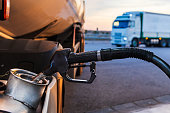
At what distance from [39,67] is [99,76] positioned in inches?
174

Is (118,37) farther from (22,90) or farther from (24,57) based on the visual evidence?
(22,90)

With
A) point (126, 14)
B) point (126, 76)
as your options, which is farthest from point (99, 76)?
point (126, 14)

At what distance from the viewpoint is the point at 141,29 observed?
2228cm

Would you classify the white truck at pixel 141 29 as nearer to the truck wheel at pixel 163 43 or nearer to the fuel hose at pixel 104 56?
the truck wheel at pixel 163 43

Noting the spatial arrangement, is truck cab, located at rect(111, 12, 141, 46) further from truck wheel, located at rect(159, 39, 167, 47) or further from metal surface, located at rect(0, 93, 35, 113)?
metal surface, located at rect(0, 93, 35, 113)

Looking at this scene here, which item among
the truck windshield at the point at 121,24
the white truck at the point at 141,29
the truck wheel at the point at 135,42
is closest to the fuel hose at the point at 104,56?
the white truck at the point at 141,29

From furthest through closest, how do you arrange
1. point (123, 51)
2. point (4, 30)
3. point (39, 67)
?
point (4, 30) → point (39, 67) → point (123, 51)

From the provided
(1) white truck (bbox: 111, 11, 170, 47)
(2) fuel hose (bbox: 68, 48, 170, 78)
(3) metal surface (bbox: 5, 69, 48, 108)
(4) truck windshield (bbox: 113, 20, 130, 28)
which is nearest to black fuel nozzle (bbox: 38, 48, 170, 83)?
(2) fuel hose (bbox: 68, 48, 170, 78)

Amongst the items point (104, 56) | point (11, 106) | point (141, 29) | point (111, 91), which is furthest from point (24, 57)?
point (141, 29)

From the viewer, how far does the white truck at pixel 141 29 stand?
20.9 meters

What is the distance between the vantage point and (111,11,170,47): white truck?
20922 mm

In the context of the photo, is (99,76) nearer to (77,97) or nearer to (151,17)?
(77,97)

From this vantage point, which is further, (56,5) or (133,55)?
(56,5)

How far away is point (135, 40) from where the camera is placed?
22.4 meters
